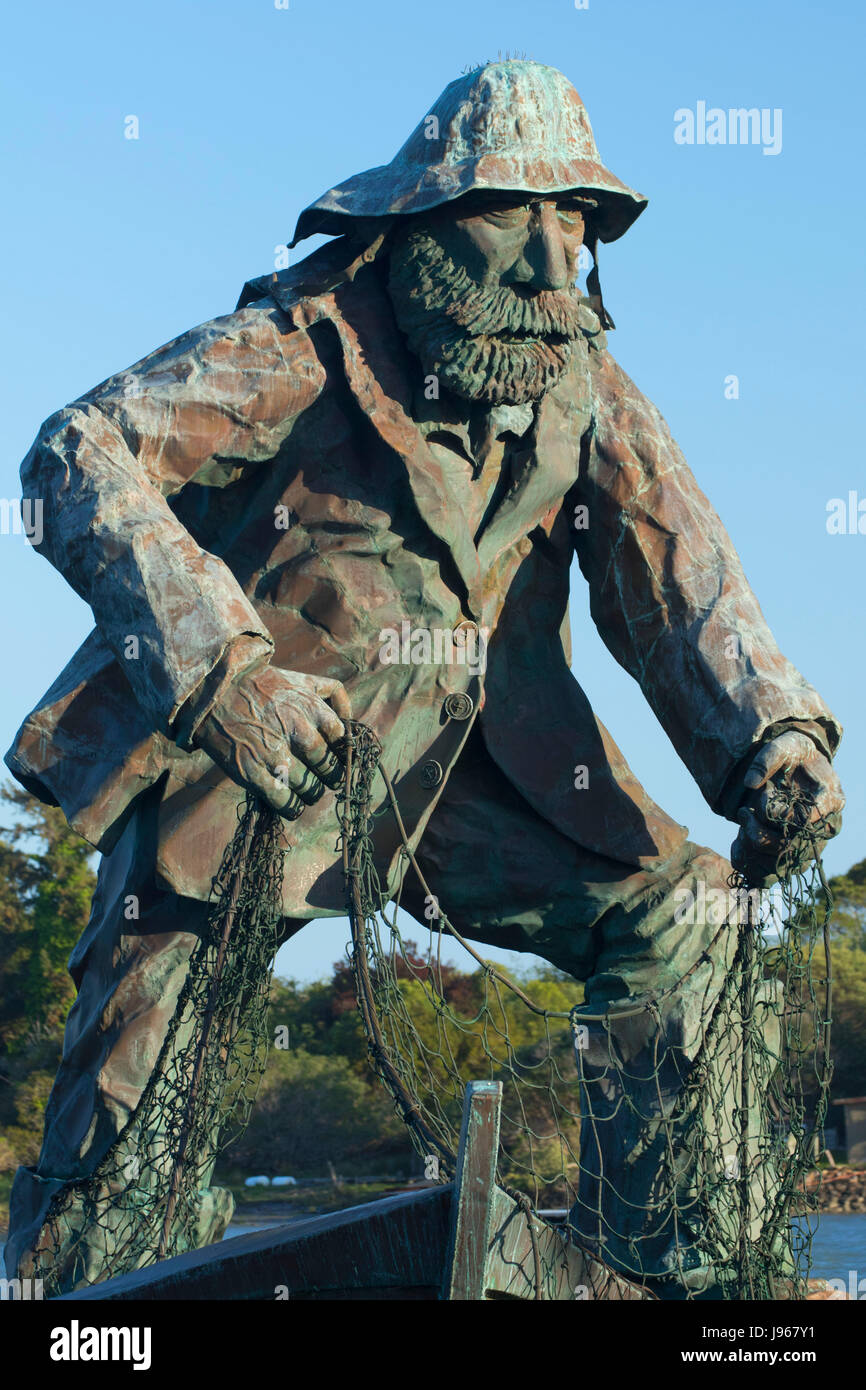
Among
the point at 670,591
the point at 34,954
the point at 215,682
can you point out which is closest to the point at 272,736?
the point at 215,682

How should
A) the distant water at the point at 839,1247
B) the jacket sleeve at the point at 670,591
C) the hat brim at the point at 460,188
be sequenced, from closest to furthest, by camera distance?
1. the hat brim at the point at 460,188
2. the jacket sleeve at the point at 670,591
3. the distant water at the point at 839,1247

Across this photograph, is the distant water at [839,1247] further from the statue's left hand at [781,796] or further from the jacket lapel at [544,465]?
the jacket lapel at [544,465]

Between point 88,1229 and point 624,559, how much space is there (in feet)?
8.01

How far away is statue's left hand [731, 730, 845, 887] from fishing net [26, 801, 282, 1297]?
51.8 inches

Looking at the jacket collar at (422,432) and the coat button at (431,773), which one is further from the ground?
the jacket collar at (422,432)

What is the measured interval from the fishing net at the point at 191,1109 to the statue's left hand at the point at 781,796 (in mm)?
1317

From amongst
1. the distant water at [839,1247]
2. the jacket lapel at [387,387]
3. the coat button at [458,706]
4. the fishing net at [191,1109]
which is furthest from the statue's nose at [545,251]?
the distant water at [839,1247]

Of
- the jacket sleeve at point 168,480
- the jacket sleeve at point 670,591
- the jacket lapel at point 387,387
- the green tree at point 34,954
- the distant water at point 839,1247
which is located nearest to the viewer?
the jacket sleeve at point 168,480

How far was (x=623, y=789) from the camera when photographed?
20.3 ft

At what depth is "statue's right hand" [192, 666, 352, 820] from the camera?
5.07m

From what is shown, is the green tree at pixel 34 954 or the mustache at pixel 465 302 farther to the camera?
the green tree at pixel 34 954

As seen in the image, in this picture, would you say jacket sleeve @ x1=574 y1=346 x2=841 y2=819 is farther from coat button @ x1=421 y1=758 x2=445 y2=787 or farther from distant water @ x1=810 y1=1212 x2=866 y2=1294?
distant water @ x1=810 y1=1212 x2=866 y2=1294

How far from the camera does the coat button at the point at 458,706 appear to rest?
5.98 m

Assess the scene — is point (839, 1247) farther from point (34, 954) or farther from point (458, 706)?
point (34, 954)
